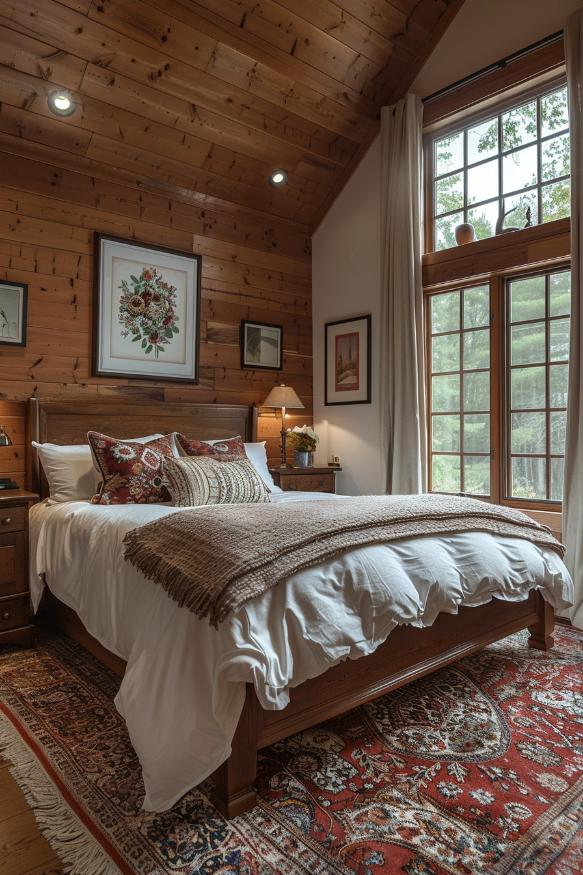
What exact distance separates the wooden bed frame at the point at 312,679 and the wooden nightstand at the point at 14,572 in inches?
7.6

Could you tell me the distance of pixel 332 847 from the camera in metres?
1.43

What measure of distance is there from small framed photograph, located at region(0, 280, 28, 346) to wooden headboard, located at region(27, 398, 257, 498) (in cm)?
37

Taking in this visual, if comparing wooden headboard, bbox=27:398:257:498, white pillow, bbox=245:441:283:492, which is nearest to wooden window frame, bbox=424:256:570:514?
white pillow, bbox=245:441:283:492

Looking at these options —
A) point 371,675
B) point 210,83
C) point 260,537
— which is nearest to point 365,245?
point 210,83

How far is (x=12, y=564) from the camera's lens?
2750mm

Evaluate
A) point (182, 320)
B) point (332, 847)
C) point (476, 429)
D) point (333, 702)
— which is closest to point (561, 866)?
point (332, 847)

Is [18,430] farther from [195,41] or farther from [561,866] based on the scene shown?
[561,866]

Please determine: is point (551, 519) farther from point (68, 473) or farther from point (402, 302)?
point (68, 473)

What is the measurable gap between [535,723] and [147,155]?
388cm

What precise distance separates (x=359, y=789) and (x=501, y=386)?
2.80 meters

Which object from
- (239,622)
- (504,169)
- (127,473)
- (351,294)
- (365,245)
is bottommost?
(239,622)

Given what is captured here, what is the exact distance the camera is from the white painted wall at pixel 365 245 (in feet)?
12.2

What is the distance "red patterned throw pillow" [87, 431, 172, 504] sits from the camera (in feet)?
9.40

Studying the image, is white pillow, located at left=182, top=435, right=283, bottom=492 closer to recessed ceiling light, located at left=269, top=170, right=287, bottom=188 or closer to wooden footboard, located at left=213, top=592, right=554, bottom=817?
wooden footboard, located at left=213, top=592, right=554, bottom=817
